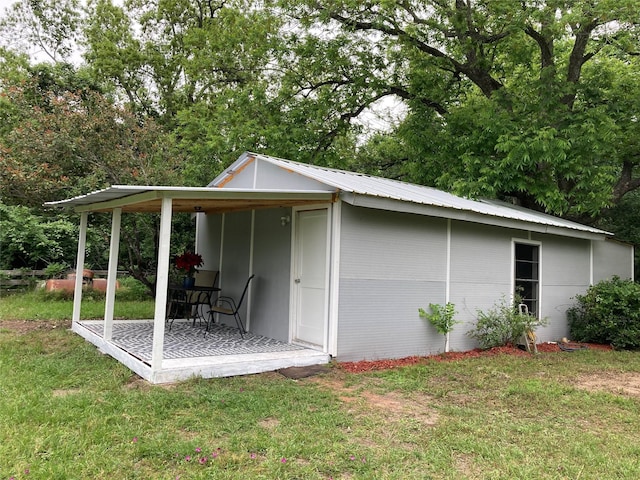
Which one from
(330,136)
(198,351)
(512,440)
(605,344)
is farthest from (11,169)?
(605,344)

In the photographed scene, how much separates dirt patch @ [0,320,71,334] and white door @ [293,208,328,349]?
190 inches

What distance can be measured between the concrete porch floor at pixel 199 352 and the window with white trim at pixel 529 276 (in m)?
4.44

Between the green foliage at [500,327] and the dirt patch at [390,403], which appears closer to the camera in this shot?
the dirt patch at [390,403]

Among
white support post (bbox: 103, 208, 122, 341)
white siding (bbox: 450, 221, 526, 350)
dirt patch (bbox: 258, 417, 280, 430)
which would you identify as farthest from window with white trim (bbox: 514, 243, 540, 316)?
white support post (bbox: 103, 208, 122, 341)

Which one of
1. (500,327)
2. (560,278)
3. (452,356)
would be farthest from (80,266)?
(560,278)

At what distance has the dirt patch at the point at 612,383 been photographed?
5277 millimetres

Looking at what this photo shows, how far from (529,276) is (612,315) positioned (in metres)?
1.59

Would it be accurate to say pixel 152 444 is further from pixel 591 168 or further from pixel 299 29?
pixel 299 29

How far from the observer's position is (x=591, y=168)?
10.6m

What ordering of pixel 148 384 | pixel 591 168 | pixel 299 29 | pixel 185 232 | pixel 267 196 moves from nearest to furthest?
pixel 148 384
pixel 267 196
pixel 591 168
pixel 185 232
pixel 299 29

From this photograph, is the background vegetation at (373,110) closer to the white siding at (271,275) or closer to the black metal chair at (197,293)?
the black metal chair at (197,293)

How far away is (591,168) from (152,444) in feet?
35.7

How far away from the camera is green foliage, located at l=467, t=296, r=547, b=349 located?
7.35 meters

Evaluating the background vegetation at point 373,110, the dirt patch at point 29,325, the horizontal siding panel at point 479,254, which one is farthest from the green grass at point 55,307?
the horizontal siding panel at point 479,254
